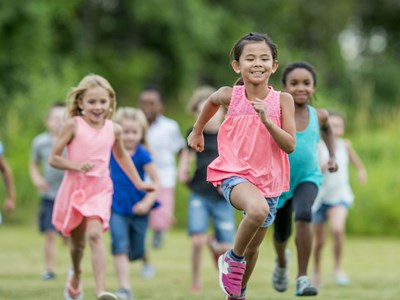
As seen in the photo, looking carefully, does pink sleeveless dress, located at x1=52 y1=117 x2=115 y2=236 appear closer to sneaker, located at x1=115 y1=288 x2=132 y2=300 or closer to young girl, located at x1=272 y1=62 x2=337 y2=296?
sneaker, located at x1=115 y1=288 x2=132 y2=300

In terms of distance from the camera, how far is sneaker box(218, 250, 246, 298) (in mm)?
7816

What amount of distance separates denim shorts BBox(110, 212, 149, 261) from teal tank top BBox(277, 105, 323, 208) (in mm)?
2047

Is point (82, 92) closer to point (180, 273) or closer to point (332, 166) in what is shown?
point (332, 166)

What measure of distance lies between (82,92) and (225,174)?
2.07 m

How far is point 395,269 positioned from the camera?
14344mm

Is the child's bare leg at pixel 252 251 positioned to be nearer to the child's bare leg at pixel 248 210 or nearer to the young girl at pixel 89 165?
the child's bare leg at pixel 248 210

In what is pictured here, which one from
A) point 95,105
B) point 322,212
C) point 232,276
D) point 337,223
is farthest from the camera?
point 322,212

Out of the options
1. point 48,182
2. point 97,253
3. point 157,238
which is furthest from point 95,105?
point 157,238

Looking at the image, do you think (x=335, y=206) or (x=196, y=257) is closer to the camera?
(x=196, y=257)

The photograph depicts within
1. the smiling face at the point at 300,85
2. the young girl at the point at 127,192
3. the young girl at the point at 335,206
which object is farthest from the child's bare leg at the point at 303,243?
the young girl at the point at 335,206

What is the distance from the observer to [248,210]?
766 centimetres

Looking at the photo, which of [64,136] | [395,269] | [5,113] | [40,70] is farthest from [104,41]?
[64,136]

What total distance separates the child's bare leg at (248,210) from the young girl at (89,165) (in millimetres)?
1773

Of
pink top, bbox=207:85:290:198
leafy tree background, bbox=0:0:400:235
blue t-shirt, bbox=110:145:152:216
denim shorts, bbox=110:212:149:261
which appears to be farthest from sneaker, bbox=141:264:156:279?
leafy tree background, bbox=0:0:400:235
